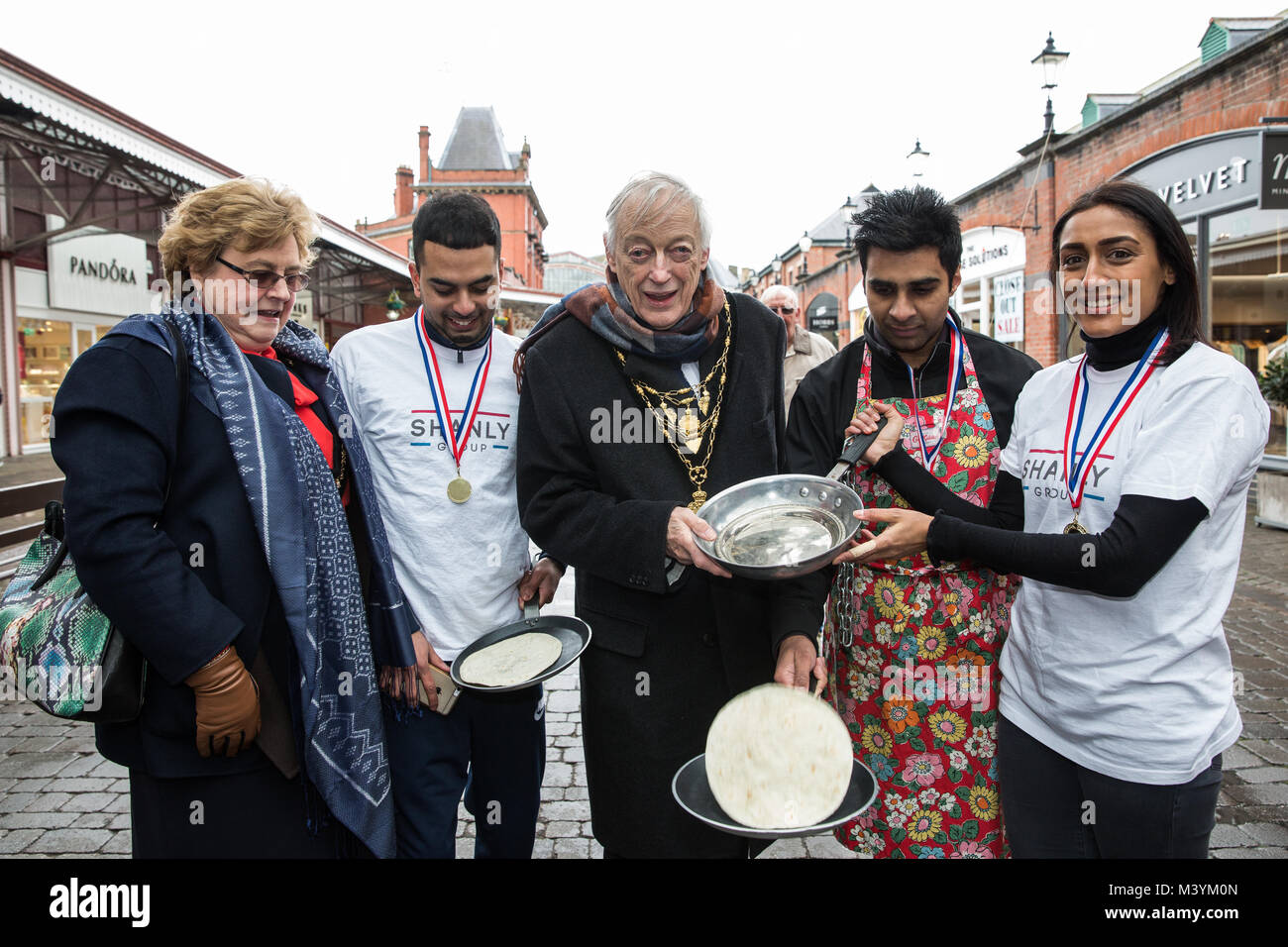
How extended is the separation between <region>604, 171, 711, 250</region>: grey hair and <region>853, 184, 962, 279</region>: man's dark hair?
44 centimetres

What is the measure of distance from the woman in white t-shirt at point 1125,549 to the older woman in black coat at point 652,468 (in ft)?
1.57

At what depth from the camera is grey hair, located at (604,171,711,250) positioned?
82.9 inches

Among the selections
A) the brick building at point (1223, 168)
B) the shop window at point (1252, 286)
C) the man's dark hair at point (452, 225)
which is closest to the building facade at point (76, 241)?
the man's dark hair at point (452, 225)

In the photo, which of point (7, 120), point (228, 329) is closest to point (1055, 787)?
point (228, 329)

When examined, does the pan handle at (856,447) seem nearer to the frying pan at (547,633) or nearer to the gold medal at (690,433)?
the gold medal at (690,433)

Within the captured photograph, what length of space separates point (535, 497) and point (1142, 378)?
1.53 metres

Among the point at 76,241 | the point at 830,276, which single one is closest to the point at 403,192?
the point at 830,276

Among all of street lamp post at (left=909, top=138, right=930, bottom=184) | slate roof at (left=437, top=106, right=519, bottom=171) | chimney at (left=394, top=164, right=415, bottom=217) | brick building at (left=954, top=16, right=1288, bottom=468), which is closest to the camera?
brick building at (left=954, top=16, right=1288, bottom=468)

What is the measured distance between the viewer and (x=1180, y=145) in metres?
11.1

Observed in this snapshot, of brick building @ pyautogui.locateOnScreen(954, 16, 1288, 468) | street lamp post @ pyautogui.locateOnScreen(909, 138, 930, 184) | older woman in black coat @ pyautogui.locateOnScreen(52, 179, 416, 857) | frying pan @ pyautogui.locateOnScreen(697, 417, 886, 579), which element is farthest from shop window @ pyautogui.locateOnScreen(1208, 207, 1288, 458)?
older woman in black coat @ pyautogui.locateOnScreen(52, 179, 416, 857)

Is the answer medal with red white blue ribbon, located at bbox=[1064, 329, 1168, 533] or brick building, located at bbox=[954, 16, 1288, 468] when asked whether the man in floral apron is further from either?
brick building, located at bbox=[954, 16, 1288, 468]

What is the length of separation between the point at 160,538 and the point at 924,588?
194 cm

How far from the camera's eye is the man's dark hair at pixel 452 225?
2.32 meters

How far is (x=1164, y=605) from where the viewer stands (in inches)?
69.5
